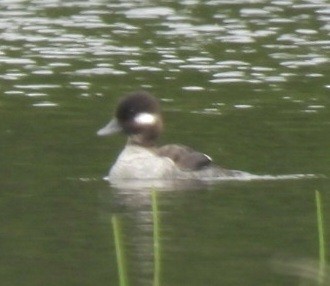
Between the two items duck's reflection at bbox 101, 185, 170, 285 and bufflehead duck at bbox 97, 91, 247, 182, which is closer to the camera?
duck's reflection at bbox 101, 185, 170, 285

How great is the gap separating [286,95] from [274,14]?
26.9 ft

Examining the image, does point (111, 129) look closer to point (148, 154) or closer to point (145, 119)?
point (145, 119)

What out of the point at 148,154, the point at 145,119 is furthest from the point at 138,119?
the point at 148,154

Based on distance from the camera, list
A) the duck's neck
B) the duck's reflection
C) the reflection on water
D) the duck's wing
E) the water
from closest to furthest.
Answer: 1. the duck's reflection
2. the water
3. the duck's wing
4. the duck's neck
5. the reflection on water

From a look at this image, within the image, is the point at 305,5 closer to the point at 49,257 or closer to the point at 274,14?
the point at 274,14

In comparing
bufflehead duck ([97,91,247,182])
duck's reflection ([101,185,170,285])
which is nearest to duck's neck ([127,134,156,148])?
bufflehead duck ([97,91,247,182])

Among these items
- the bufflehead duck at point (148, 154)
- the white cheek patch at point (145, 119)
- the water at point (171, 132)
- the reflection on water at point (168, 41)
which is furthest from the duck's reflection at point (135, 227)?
the reflection on water at point (168, 41)

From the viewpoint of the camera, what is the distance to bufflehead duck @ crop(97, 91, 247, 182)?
1655cm

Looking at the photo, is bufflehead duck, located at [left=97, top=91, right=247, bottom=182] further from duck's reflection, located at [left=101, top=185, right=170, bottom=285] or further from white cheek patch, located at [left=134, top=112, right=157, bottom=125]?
duck's reflection, located at [left=101, top=185, right=170, bottom=285]

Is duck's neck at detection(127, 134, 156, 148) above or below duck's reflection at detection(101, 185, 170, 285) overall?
below

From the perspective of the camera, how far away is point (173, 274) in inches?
465

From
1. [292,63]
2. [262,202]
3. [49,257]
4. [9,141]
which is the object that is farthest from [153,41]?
[49,257]

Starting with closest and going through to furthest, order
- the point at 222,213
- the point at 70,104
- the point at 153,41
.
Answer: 1. the point at 222,213
2. the point at 70,104
3. the point at 153,41

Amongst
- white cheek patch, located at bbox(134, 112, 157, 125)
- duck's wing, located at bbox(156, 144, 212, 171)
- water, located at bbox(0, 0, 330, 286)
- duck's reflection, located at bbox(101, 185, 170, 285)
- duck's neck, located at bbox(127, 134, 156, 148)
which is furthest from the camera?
duck's neck, located at bbox(127, 134, 156, 148)
